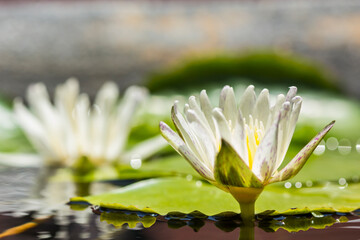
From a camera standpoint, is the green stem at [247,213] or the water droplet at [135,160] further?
the water droplet at [135,160]

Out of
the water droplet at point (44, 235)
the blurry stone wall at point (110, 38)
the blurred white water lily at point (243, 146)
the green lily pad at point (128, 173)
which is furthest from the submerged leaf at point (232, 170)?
the blurry stone wall at point (110, 38)

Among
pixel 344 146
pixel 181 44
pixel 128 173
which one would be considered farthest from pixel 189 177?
pixel 181 44

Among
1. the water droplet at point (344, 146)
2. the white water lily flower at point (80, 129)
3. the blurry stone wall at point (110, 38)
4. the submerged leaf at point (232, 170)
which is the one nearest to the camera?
the submerged leaf at point (232, 170)

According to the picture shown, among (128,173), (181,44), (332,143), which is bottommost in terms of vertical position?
(128,173)

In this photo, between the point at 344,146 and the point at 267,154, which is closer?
the point at 267,154

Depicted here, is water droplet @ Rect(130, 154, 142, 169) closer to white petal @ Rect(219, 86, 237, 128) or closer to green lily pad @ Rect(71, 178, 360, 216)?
green lily pad @ Rect(71, 178, 360, 216)

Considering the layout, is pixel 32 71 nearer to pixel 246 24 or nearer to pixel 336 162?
pixel 246 24

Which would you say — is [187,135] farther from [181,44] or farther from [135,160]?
[181,44]

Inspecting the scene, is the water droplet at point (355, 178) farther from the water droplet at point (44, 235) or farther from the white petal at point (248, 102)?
the water droplet at point (44, 235)
